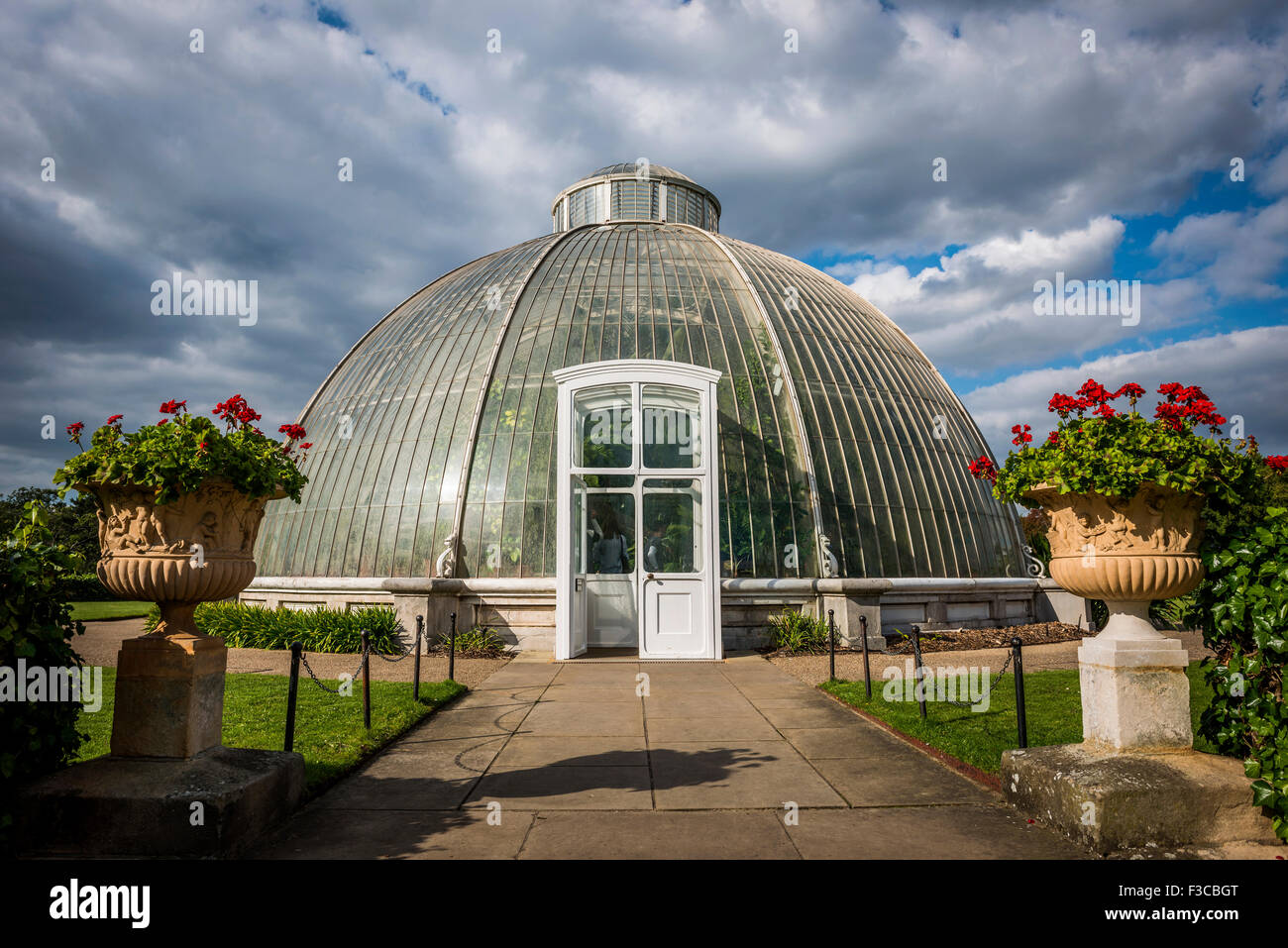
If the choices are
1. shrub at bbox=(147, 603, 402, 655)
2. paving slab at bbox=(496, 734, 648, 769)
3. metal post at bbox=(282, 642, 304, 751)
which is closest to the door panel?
shrub at bbox=(147, 603, 402, 655)

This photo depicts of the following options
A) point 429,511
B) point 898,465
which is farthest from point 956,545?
point 429,511

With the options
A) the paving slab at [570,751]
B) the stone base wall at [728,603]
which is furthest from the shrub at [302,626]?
the paving slab at [570,751]

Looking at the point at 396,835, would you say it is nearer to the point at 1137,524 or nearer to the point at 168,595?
the point at 168,595

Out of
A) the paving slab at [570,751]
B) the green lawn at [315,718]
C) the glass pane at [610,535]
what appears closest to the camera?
the paving slab at [570,751]

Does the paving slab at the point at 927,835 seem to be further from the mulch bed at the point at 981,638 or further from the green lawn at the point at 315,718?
the mulch bed at the point at 981,638

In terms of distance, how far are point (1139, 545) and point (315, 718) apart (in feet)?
30.1

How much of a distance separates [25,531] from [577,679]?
8.21 m

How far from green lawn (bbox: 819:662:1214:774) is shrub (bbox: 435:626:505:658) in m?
7.01

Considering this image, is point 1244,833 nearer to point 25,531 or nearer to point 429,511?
point 25,531

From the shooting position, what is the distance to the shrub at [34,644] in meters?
4.49

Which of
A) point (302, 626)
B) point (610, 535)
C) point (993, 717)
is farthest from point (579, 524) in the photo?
point (993, 717)

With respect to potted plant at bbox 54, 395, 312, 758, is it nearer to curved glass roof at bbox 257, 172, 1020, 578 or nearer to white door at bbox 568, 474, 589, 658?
white door at bbox 568, 474, 589, 658

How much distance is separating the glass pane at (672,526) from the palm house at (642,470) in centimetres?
4

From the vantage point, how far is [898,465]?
58.2 feet
